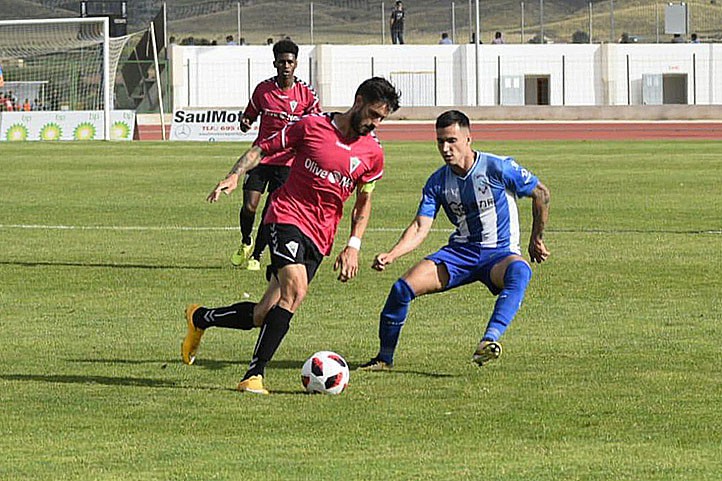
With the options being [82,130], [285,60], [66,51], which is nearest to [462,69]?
[66,51]

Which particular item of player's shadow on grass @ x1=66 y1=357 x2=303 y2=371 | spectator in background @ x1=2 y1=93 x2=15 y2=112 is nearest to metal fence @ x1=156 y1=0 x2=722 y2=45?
spectator in background @ x1=2 y1=93 x2=15 y2=112

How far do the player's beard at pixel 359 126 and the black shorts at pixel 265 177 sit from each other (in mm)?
5916

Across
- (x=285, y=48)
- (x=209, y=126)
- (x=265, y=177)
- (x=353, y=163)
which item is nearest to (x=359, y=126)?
(x=353, y=163)

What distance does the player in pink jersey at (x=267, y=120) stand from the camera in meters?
14.2

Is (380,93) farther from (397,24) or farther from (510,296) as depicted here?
(397,24)

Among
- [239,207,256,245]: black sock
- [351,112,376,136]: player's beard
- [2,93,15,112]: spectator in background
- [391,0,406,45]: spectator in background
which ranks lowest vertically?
[239,207,256,245]: black sock

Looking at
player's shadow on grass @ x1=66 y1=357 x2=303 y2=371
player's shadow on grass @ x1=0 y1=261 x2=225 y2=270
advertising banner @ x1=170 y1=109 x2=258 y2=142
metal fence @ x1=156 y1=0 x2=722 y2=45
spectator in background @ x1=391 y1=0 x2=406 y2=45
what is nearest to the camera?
player's shadow on grass @ x1=66 y1=357 x2=303 y2=371

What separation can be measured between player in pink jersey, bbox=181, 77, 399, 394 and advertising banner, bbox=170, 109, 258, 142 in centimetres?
3336

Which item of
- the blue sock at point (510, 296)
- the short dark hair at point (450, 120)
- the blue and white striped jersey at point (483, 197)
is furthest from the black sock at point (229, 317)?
the short dark hair at point (450, 120)

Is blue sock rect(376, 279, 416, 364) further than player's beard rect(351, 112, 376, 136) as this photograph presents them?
Yes

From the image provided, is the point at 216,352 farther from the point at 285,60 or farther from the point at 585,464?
the point at 285,60

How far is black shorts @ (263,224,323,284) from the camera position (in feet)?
27.0

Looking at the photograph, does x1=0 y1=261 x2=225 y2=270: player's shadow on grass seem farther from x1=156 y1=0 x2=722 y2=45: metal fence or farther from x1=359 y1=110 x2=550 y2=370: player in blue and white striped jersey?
x1=156 y1=0 x2=722 y2=45: metal fence

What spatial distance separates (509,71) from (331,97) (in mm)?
8884
